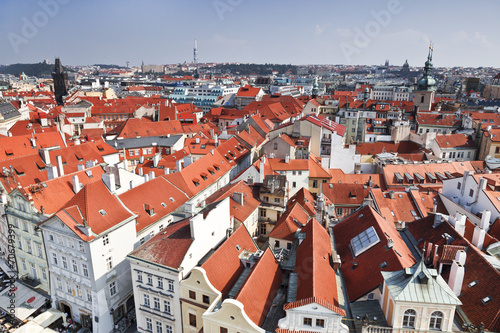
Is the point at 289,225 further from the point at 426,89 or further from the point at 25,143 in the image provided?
the point at 426,89

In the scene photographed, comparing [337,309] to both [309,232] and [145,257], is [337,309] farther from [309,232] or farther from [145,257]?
[145,257]

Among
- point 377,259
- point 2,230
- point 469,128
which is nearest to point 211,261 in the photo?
point 377,259

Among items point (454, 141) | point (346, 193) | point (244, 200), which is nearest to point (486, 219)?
point (346, 193)

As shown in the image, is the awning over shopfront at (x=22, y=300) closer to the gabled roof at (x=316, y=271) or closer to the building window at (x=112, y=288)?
the building window at (x=112, y=288)

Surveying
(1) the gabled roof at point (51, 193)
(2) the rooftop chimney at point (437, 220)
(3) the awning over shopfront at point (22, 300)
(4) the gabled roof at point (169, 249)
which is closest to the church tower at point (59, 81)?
(1) the gabled roof at point (51, 193)

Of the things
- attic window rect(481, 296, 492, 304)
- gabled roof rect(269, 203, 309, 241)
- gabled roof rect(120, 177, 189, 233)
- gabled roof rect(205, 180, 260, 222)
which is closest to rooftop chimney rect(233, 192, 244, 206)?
gabled roof rect(205, 180, 260, 222)

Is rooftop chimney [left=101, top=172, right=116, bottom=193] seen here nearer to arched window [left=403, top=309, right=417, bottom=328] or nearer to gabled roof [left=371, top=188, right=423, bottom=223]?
arched window [left=403, top=309, right=417, bottom=328]
